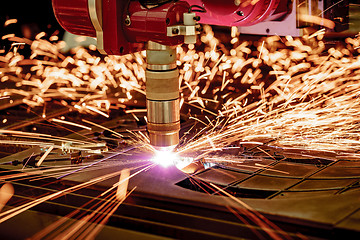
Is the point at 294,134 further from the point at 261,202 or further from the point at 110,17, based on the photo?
the point at 110,17

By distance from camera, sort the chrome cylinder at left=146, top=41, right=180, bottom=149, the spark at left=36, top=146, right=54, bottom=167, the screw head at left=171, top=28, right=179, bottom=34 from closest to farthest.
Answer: the screw head at left=171, top=28, right=179, bottom=34
the chrome cylinder at left=146, top=41, right=180, bottom=149
the spark at left=36, top=146, right=54, bottom=167

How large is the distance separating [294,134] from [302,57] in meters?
0.37

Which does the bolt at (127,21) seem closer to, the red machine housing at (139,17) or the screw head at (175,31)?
the red machine housing at (139,17)

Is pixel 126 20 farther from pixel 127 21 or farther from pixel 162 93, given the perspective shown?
pixel 162 93

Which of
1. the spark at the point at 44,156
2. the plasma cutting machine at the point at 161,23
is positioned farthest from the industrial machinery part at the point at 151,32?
the spark at the point at 44,156

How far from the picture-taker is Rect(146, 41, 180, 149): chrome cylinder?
138 centimetres

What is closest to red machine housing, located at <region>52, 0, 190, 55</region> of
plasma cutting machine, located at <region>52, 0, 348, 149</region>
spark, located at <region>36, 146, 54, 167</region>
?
plasma cutting machine, located at <region>52, 0, 348, 149</region>

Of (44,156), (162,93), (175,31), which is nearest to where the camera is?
(175,31)

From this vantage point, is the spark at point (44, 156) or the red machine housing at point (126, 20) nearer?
the red machine housing at point (126, 20)

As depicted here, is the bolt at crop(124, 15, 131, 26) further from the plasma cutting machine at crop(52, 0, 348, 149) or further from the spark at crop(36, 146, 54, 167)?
the spark at crop(36, 146, 54, 167)

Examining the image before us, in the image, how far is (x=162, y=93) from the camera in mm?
1402

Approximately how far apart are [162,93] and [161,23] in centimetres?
20

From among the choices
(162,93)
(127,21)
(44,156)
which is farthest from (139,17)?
(44,156)

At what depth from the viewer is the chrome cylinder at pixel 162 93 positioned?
1.38 m
